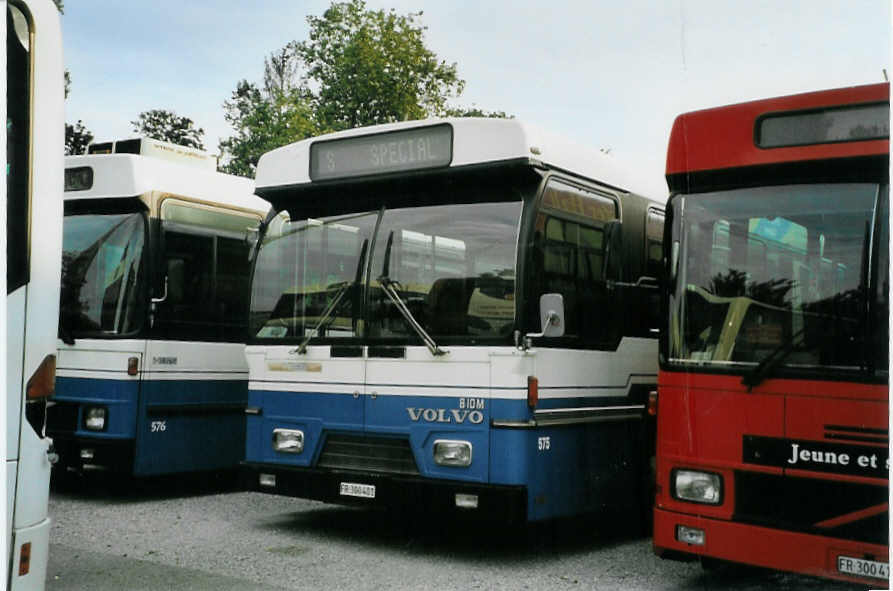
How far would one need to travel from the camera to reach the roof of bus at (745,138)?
19.0ft

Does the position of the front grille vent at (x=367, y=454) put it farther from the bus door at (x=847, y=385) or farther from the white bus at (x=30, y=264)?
the white bus at (x=30, y=264)

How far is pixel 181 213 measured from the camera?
10.1 meters

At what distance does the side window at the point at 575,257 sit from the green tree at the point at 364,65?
18.9 meters

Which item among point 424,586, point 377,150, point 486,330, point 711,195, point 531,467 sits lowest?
point 424,586

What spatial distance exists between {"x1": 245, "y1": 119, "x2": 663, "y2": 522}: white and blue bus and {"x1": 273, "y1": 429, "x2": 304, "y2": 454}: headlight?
0.01 meters

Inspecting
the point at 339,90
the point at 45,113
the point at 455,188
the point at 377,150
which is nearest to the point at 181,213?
the point at 377,150

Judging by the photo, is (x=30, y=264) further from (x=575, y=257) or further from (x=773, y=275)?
(x=575, y=257)

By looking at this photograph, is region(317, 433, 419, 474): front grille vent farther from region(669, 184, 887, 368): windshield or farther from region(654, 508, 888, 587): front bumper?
region(669, 184, 887, 368): windshield

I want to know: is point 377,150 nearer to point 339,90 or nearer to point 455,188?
point 455,188

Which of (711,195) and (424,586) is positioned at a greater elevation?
(711,195)

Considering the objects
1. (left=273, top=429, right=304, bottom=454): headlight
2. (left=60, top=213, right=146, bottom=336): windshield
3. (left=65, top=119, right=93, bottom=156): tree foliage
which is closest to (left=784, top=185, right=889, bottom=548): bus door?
(left=273, top=429, right=304, bottom=454): headlight

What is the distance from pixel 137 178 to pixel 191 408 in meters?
2.22

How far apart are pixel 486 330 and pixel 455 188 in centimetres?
108

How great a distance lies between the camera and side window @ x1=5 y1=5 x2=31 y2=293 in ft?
14.9
